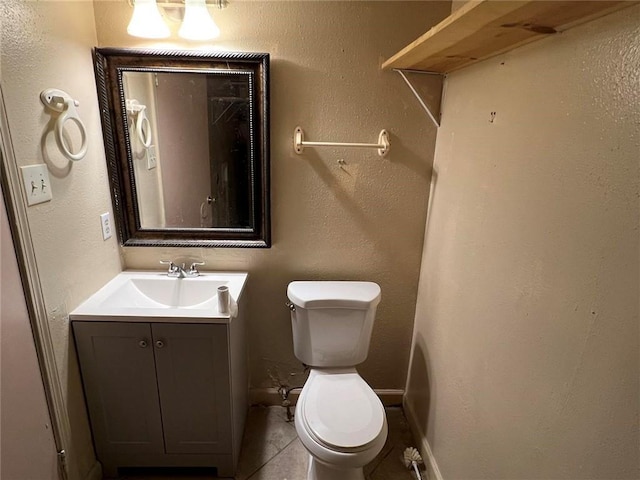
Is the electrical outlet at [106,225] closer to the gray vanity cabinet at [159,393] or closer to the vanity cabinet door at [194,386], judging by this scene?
the gray vanity cabinet at [159,393]

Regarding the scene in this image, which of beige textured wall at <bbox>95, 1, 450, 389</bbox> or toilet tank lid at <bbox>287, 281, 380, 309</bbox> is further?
toilet tank lid at <bbox>287, 281, 380, 309</bbox>

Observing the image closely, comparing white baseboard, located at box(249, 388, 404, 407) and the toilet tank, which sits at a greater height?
the toilet tank

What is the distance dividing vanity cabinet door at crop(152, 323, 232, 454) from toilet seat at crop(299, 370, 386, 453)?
35 centimetres

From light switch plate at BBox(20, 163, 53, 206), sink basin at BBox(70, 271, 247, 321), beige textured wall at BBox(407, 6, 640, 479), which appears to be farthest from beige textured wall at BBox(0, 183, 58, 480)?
beige textured wall at BBox(407, 6, 640, 479)

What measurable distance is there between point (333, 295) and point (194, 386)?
683 millimetres

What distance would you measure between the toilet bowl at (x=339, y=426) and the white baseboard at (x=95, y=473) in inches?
35.0

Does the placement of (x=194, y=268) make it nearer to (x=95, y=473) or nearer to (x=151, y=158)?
(x=151, y=158)

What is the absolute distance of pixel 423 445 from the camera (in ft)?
5.55

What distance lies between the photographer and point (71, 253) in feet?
4.38

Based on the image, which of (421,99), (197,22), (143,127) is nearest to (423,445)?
(421,99)

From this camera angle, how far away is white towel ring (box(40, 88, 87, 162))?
3.91ft

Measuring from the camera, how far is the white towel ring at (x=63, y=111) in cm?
119

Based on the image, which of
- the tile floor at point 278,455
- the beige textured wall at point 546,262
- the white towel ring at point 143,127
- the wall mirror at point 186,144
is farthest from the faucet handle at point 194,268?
the beige textured wall at point 546,262

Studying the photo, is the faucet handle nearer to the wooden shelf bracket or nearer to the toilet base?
the toilet base
